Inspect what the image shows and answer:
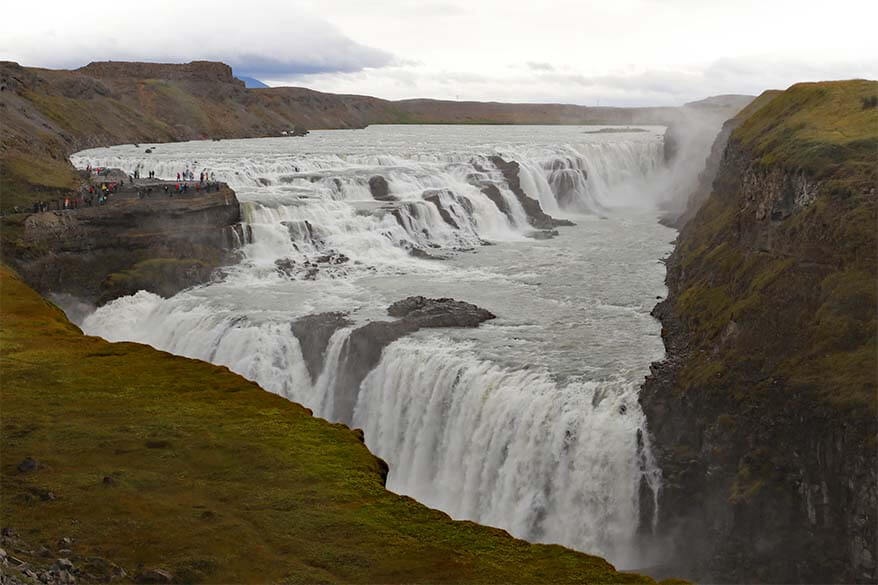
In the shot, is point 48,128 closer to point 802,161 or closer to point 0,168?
point 0,168

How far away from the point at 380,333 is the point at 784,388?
49.2 feet

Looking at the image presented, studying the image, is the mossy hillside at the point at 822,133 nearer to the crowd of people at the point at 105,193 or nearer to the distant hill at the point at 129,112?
the crowd of people at the point at 105,193

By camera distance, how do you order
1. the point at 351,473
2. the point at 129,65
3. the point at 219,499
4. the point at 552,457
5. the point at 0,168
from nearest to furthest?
Answer: 1. the point at 219,499
2. the point at 351,473
3. the point at 552,457
4. the point at 0,168
5. the point at 129,65

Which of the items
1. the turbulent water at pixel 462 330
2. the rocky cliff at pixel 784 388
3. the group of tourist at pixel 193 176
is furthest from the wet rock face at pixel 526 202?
the rocky cliff at pixel 784 388

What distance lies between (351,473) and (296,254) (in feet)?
106

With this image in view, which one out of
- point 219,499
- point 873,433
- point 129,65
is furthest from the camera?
point 129,65

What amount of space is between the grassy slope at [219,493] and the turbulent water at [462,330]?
750 cm

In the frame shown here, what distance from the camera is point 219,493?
1811 cm

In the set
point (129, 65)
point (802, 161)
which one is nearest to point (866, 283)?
point (802, 161)

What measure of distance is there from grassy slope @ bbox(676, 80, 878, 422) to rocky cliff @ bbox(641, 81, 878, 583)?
0.05 metres

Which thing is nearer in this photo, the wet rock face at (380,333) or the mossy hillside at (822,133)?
the mossy hillside at (822,133)

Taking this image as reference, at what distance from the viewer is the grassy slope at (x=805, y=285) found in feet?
79.7

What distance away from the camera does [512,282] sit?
44.7 metres

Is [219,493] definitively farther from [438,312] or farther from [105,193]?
[105,193]
